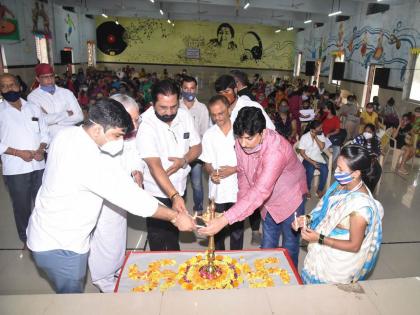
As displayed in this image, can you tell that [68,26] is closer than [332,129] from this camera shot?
No

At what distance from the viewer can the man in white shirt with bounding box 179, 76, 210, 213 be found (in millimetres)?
4027

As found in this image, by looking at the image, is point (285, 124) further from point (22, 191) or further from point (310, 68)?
point (310, 68)

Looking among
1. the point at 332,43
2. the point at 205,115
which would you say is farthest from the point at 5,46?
the point at 332,43

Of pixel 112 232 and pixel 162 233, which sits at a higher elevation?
pixel 112 232

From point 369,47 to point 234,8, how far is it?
7.08 meters

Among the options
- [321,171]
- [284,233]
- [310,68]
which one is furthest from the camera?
[310,68]

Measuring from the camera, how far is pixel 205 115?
→ 4.68 metres

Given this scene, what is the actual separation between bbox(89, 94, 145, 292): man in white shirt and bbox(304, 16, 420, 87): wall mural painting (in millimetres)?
10529

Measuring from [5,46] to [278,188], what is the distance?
36.9ft

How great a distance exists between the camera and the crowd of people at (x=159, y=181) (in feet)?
5.86

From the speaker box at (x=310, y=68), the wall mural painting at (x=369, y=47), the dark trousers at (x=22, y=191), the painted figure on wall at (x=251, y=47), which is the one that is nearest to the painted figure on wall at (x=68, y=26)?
the painted figure on wall at (x=251, y=47)

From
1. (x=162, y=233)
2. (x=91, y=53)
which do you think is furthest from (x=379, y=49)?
(x=91, y=53)

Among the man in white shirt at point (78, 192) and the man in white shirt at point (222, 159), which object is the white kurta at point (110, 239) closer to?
the man in white shirt at point (78, 192)

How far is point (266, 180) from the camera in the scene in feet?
7.41
